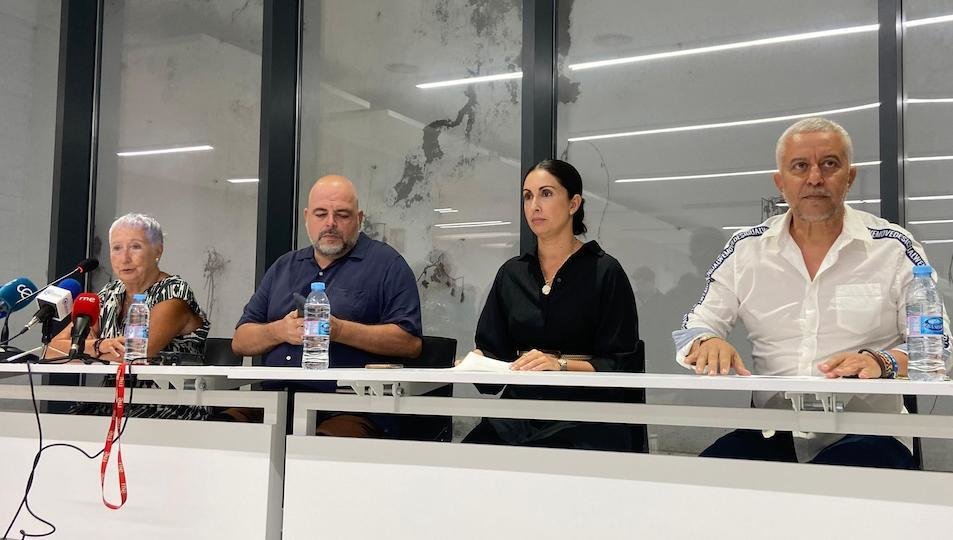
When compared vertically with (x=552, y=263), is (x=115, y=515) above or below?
below

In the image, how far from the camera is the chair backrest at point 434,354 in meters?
2.78

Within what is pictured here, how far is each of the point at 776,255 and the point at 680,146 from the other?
4.08 feet

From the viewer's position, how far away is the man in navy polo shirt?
270 centimetres

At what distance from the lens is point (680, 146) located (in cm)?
333

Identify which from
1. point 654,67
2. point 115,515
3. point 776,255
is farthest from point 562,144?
point 115,515

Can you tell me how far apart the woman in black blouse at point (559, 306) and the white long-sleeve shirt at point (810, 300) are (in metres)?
0.32

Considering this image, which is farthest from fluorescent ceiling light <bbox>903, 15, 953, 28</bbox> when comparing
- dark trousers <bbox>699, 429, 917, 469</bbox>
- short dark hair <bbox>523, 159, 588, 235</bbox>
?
dark trousers <bbox>699, 429, 917, 469</bbox>

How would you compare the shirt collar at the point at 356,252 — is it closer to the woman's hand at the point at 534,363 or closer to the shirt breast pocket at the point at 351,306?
the shirt breast pocket at the point at 351,306

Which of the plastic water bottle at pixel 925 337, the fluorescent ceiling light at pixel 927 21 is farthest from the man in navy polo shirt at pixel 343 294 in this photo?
the fluorescent ceiling light at pixel 927 21

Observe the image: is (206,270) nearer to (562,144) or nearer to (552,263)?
(562,144)

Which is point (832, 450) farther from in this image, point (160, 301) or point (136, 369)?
point (160, 301)

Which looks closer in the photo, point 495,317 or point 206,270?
point 495,317

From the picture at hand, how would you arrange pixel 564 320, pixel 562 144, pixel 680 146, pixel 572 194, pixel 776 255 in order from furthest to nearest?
pixel 562 144, pixel 680 146, pixel 572 194, pixel 564 320, pixel 776 255

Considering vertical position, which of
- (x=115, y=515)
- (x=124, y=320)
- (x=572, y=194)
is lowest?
(x=115, y=515)
